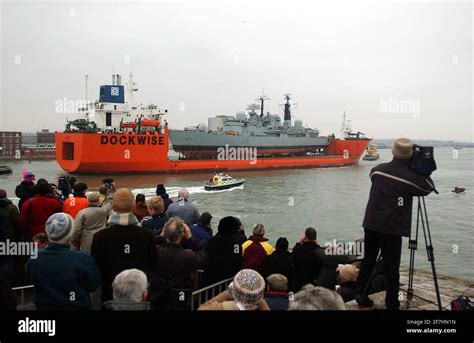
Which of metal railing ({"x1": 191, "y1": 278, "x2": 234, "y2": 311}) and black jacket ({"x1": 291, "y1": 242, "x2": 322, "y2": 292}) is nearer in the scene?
metal railing ({"x1": 191, "y1": 278, "x2": 234, "y2": 311})

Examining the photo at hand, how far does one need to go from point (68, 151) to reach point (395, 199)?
31337mm

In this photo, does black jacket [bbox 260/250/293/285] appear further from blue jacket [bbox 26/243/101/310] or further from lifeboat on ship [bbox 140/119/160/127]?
lifeboat on ship [bbox 140/119/160/127]

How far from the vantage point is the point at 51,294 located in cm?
224

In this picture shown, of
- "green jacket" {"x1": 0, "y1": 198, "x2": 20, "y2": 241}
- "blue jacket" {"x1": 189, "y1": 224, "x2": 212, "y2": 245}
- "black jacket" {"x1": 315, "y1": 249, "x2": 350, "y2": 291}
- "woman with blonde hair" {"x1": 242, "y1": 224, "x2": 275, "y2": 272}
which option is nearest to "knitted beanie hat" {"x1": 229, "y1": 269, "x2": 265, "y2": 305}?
"woman with blonde hair" {"x1": 242, "y1": 224, "x2": 275, "y2": 272}

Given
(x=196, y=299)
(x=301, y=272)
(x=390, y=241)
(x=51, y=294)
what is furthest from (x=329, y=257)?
(x=51, y=294)

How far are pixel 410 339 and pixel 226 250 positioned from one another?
74.5 inches

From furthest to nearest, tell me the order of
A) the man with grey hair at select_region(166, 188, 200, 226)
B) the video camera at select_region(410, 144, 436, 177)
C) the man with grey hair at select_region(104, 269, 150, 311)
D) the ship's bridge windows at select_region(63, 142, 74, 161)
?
1. the ship's bridge windows at select_region(63, 142, 74, 161)
2. the man with grey hair at select_region(166, 188, 200, 226)
3. the video camera at select_region(410, 144, 436, 177)
4. the man with grey hair at select_region(104, 269, 150, 311)

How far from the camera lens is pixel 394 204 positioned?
2811mm

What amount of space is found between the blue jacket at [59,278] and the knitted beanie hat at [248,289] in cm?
95

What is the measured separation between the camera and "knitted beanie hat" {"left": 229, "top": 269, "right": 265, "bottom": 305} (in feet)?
6.66

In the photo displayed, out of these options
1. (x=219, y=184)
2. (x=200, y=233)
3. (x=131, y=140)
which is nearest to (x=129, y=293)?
(x=200, y=233)

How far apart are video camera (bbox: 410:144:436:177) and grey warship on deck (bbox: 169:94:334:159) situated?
34.1 meters

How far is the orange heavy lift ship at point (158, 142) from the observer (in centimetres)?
2873

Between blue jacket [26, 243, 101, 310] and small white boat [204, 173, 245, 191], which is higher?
blue jacket [26, 243, 101, 310]
